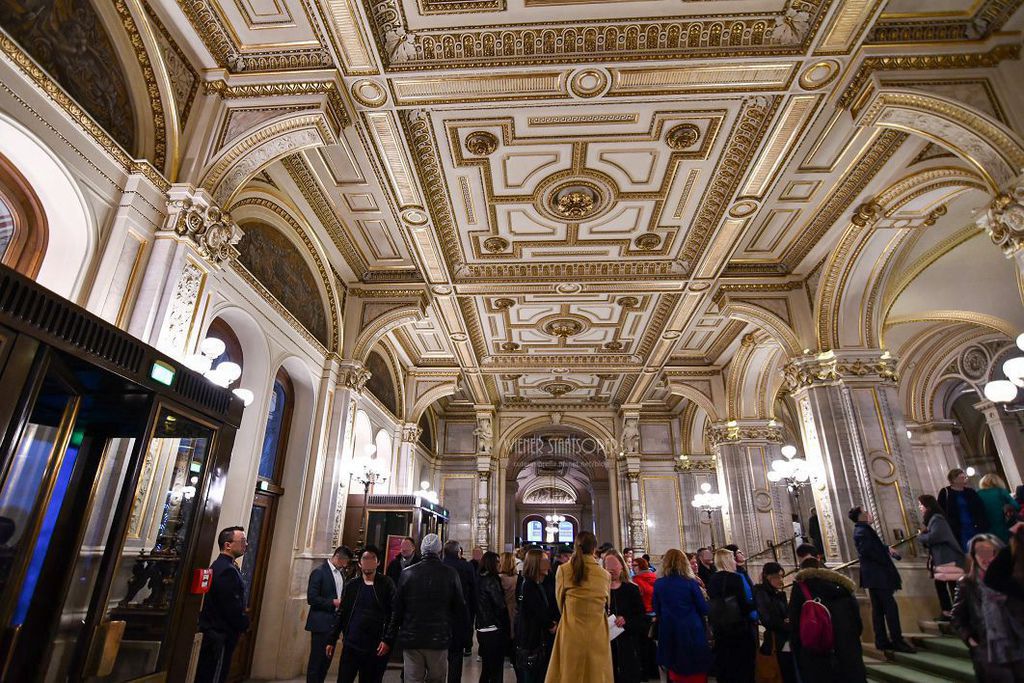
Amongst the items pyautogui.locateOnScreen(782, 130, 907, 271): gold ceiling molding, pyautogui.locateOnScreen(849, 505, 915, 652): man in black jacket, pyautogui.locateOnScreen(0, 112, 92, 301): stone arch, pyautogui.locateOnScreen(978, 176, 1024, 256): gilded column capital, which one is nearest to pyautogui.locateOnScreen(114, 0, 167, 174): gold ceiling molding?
pyautogui.locateOnScreen(0, 112, 92, 301): stone arch

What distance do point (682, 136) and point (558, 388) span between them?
10676 mm

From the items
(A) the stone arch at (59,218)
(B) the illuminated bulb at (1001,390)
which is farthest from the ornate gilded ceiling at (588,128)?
(B) the illuminated bulb at (1001,390)

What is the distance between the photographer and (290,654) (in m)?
7.28

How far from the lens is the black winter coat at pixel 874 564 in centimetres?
589

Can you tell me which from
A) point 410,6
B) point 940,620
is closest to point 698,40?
point 410,6

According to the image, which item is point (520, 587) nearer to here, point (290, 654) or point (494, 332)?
point (290, 654)

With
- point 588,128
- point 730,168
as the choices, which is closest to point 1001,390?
point 730,168

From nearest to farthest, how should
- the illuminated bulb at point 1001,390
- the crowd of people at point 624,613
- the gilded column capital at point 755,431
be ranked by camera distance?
1. the crowd of people at point 624,613
2. the illuminated bulb at point 1001,390
3. the gilded column capital at point 755,431

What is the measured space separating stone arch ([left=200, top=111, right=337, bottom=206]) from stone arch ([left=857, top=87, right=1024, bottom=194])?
5.47 m

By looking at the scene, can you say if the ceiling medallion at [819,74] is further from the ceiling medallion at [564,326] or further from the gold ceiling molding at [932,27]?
the ceiling medallion at [564,326]

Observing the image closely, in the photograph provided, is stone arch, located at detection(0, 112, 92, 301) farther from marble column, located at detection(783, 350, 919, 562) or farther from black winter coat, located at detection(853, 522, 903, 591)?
marble column, located at detection(783, 350, 919, 562)

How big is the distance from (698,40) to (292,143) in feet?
13.6

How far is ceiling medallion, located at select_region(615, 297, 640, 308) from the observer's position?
10883mm

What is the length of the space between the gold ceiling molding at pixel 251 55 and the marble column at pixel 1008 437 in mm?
15309
